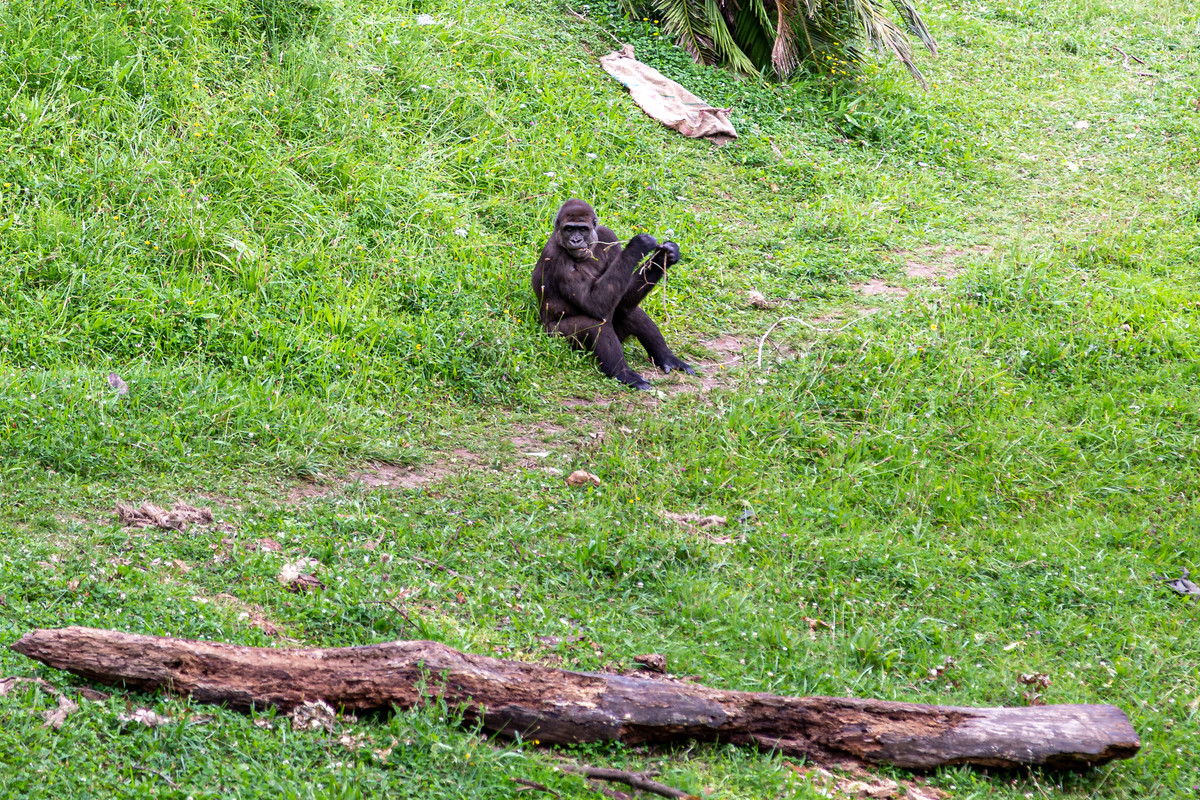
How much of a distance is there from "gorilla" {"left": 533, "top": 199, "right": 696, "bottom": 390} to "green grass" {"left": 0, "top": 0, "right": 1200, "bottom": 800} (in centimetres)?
18

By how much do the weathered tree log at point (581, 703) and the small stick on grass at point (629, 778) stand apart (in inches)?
6.9

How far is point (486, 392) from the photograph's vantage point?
717 cm

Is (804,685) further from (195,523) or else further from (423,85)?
(423,85)

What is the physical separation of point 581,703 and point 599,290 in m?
4.22

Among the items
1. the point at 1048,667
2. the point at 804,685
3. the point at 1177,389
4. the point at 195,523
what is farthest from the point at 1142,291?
the point at 195,523

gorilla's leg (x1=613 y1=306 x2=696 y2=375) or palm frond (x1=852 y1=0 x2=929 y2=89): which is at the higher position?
palm frond (x1=852 y1=0 x2=929 y2=89)

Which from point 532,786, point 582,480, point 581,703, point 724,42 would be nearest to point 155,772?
point 532,786

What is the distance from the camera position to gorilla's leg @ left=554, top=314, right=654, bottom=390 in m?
7.52

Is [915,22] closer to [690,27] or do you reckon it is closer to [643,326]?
[690,27]

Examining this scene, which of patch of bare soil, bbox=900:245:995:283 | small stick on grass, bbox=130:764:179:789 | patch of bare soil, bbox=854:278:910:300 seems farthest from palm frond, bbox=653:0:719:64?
small stick on grass, bbox=130:764:179:789

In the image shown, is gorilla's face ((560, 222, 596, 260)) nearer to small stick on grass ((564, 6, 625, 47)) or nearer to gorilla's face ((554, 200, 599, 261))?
gorilla's face ((554, 200, 599, 261))

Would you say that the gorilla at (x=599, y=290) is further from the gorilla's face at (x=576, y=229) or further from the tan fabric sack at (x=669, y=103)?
the tan fabric sack at (x=669, y=103)

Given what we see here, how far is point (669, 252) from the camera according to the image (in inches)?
290

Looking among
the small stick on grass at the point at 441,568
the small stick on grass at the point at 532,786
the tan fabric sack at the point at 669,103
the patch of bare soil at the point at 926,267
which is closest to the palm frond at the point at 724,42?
the tan fabric sack at the point at 669,103
